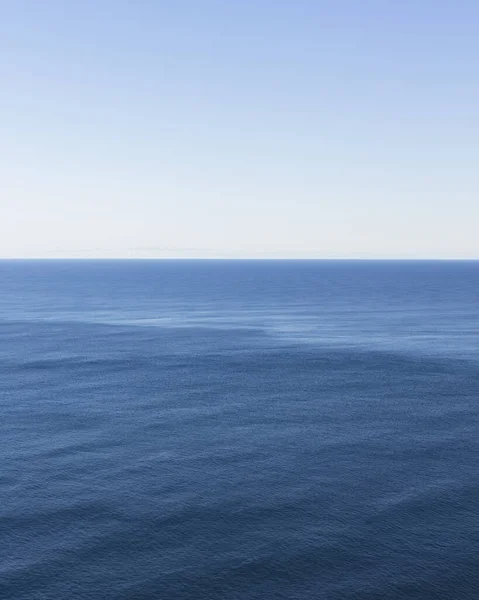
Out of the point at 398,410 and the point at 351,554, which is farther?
the point at 398,410

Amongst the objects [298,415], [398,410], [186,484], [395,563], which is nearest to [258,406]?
[298,415]

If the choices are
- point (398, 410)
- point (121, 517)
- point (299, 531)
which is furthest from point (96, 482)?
point (398, 410)

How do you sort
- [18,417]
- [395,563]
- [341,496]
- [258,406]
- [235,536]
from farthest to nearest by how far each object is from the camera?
[258,406] < [18,417] < [341,496] < [235,536] < [395,563]

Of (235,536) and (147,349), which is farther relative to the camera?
(147,349)

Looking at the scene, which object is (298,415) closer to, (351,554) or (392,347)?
(351,554)

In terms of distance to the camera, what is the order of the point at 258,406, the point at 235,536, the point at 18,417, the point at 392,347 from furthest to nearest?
the point at 392,347, the point at 258,406, the point at 18,417, the point at 235,536

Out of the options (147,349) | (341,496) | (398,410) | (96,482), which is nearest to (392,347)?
(398,410)

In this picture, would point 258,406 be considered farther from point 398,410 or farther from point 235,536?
point 235,536


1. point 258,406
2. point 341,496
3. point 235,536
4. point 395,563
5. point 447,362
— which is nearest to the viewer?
point 395,563

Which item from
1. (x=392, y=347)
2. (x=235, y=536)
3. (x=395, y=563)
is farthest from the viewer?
(x=392, y=347)
